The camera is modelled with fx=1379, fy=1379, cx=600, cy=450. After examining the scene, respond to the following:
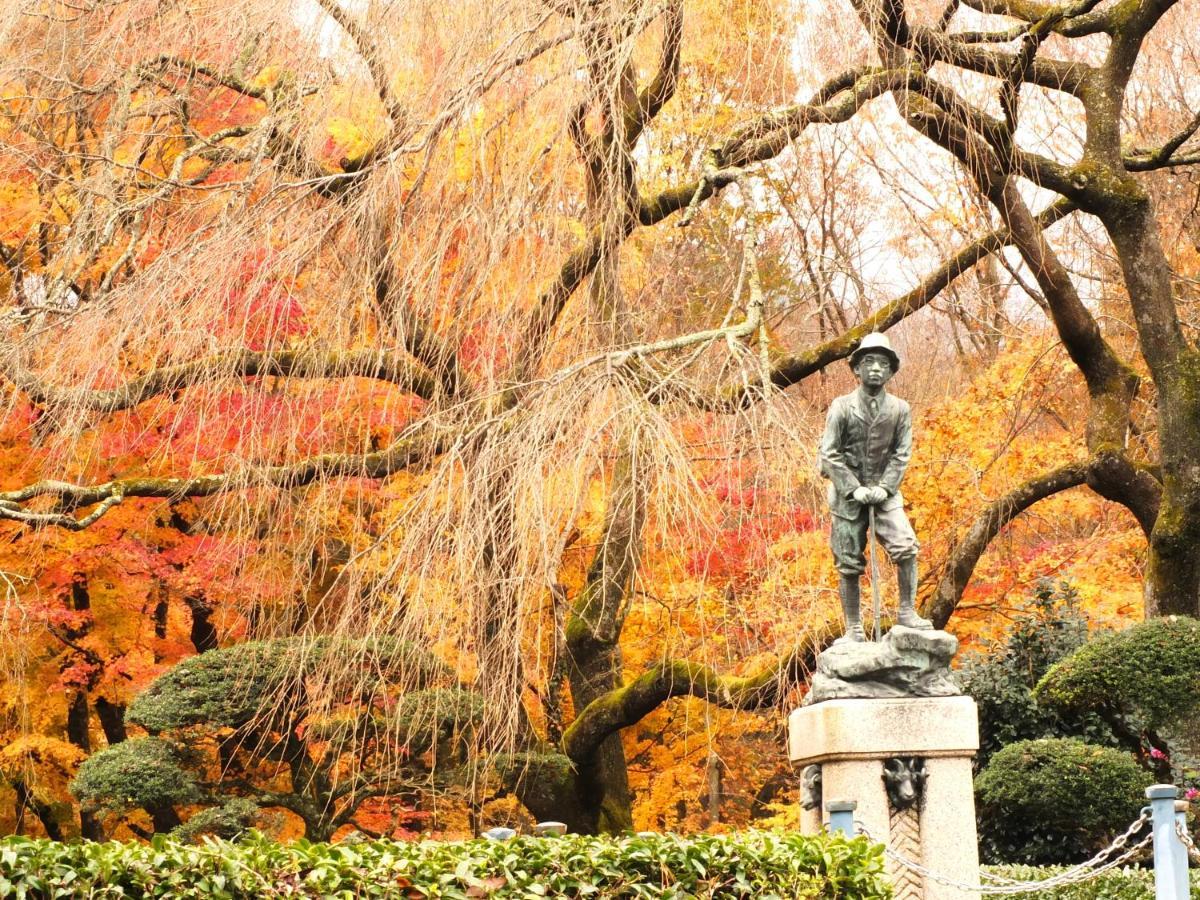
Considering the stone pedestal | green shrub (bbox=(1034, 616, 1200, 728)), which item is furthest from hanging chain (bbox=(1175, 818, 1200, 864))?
green shrub (bbox=(1034, 616, 1200, 728))

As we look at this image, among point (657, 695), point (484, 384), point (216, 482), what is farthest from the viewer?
point (657, 695)

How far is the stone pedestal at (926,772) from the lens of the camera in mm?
6195

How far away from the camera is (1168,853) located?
5.48 meters

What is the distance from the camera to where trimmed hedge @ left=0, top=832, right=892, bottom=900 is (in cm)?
393

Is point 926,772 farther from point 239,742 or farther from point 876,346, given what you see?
point 239,742

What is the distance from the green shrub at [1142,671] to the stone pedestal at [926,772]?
10.8 feet

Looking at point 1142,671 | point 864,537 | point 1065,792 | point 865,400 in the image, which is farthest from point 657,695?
point 865,400

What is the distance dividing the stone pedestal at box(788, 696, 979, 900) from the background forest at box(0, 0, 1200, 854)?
75cm

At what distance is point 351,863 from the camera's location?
4238mm

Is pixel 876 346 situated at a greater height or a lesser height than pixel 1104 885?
greater

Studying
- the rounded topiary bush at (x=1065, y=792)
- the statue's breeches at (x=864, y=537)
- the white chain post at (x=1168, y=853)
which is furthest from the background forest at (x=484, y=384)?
the white chain post at (x=1168, y=853)

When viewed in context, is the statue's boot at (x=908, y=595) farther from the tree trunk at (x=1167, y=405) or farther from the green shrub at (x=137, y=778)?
the green shrub at (x=137, y=778)

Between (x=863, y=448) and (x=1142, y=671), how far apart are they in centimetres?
374

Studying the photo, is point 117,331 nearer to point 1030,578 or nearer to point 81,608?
point 81,608
